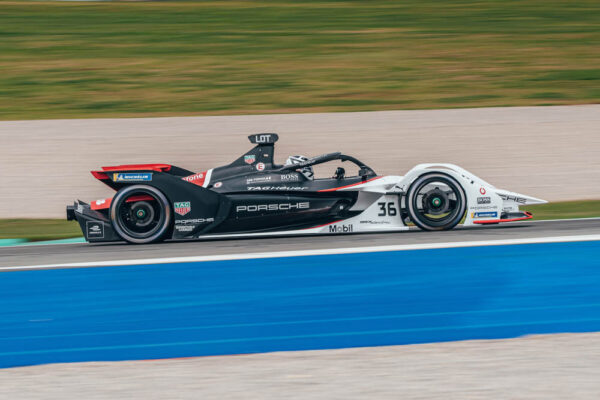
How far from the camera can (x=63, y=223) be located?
38.3 feet

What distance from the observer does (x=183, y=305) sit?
6324 millimetres

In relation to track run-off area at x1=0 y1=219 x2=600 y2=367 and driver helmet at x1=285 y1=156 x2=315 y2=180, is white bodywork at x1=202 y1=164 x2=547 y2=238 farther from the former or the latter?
driver helmet at x1=285 y1=156 x2=315 y2=180

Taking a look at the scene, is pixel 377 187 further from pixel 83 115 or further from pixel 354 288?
pixel 83 115

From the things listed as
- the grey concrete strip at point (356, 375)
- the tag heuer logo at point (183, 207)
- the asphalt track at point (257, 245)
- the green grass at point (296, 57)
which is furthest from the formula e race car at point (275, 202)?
the green grass at point (296, 57)

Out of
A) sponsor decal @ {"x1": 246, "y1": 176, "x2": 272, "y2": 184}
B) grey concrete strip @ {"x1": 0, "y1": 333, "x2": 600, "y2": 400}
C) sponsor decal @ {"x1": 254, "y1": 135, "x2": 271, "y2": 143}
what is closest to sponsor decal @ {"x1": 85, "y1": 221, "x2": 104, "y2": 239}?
sponsor decal @ {"x1": 246, "y1": 176, "x2": 272, "y2": 184}

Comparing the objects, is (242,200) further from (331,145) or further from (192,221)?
(331,145)

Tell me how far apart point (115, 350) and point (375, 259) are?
10.3ft

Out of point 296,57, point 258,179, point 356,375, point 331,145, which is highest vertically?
point 296,57

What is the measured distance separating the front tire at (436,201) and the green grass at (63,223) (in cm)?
211

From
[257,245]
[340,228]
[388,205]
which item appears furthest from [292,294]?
[388,205]

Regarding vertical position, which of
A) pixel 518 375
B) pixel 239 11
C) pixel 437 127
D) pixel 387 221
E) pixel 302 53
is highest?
pixel 239 11

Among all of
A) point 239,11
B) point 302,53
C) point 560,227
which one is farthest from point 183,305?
point 239,11

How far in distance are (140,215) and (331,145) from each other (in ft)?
22.4

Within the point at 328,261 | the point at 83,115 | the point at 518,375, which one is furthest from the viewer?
the point at 83,115
